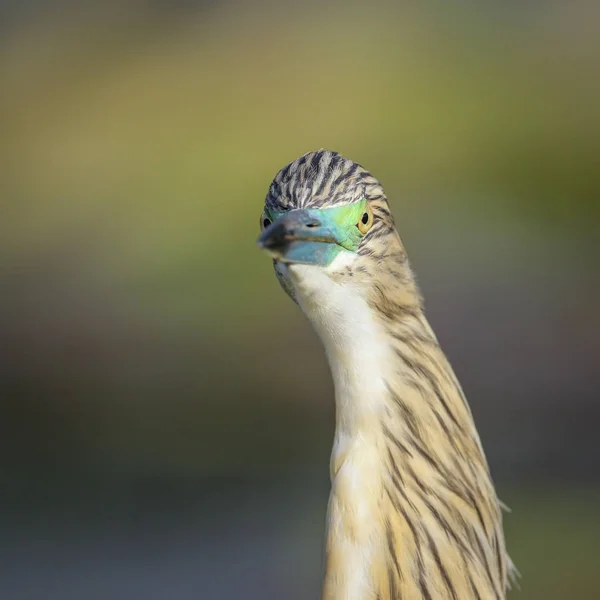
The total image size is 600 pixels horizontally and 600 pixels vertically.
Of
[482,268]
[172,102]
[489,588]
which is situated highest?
[172,102]

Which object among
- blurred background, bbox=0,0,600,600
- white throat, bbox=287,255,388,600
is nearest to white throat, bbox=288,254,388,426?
white throat, bbox=287,255,388,600

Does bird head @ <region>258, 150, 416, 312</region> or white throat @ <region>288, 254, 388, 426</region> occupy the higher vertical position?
bird head @ <region>258, 150, 416, 312</region>

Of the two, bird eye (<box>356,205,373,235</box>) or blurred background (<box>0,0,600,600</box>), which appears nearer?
bird eye (<box>356,205,373,235</box>)

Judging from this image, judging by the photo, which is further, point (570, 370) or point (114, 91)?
point (114, 91)

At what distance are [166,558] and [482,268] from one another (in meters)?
1.54

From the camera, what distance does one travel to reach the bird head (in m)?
1.14

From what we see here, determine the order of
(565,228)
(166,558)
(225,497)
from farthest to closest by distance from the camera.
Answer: (565,228) → (225,497) → (166,558)

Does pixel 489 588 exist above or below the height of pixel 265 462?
above

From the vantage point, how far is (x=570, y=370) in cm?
364

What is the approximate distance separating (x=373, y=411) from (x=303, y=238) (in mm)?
215

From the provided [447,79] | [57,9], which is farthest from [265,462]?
[57,9]

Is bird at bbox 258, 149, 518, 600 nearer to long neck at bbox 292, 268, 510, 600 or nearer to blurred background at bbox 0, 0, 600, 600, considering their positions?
long neck at bbox 292, 268, 510, 600

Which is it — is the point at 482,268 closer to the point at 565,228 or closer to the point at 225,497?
the point at 565,228

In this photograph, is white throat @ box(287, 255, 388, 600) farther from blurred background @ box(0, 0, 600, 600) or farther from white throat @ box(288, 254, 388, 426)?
blurred background @ box(0, 0, 600, 600)
